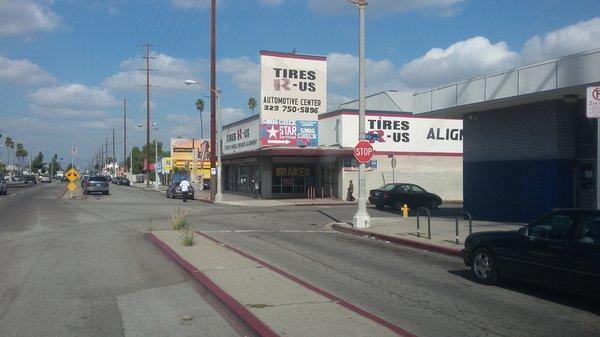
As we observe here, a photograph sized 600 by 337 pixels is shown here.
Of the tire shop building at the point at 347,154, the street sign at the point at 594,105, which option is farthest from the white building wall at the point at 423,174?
the street sign at the point at 594,105

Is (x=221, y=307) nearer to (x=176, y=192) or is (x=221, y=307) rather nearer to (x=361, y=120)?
(x=361, y=120)

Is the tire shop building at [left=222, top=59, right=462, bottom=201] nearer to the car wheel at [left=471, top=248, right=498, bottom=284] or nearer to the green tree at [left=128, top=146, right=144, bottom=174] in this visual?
the car wheel at [left=471, top=248, right=498, bottom=284]

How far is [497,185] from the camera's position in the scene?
22062 mm

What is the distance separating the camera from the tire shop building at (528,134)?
1758 cm

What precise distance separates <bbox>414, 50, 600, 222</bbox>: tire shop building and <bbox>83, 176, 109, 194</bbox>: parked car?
3139cm

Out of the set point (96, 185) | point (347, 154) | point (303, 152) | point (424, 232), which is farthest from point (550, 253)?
point (96, 185)

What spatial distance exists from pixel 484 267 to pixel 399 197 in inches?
797

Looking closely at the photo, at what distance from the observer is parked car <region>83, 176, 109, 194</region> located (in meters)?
46.6

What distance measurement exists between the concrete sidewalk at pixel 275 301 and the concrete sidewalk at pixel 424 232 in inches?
211

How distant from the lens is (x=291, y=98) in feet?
136

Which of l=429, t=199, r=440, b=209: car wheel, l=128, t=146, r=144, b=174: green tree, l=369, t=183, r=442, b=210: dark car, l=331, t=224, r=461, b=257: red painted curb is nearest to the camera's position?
l=331, t=224, r=461, b=257: red painted curb

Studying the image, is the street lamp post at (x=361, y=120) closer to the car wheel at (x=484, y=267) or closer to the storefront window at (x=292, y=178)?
the car wheel at (x=484, y=267)

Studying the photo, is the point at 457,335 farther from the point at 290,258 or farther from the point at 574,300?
the point at 290,258

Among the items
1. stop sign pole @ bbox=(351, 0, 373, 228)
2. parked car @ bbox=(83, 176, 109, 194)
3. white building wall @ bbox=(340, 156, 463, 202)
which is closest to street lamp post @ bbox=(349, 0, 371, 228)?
stop sign pole @ bbox=(351, 0, 373, 228)
